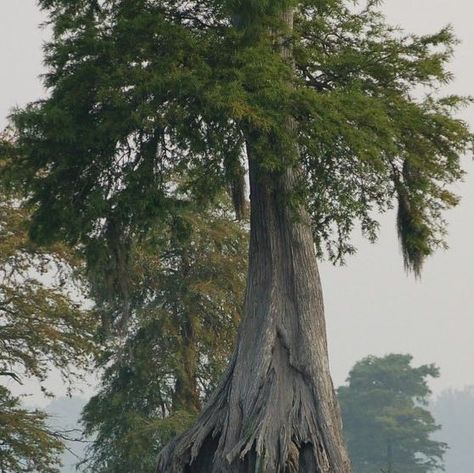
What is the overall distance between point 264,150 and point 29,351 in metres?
14.6

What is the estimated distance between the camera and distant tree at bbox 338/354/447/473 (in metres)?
95.8

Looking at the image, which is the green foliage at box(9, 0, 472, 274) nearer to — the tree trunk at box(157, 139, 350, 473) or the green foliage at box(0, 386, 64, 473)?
the tree trunk at box(157, 139, 350, 473)

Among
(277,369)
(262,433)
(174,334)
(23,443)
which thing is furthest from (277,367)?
(174,334)

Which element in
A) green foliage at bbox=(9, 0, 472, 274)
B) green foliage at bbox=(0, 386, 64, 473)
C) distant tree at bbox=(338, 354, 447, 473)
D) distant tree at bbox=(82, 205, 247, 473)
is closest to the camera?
green foliage at bbox=(9, 0, 472, 274)

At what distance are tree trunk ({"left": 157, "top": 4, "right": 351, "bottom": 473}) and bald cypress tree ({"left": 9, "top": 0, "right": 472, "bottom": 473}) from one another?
0.02 meters

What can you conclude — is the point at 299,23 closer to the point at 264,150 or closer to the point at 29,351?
the point at 264,150

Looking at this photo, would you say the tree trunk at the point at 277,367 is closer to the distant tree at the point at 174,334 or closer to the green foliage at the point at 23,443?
the green foliage at the point at 23,443

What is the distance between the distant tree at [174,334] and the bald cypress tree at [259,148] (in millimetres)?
13801

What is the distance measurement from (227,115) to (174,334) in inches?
693

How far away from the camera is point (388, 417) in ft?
318

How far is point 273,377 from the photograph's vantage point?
2062 centimetres

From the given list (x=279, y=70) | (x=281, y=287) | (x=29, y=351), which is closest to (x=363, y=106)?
(x=279, y=70)

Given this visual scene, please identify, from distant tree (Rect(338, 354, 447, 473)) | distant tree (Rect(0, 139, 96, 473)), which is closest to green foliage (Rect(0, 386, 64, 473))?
distant tree (Rect(0, 139, 96, 473))

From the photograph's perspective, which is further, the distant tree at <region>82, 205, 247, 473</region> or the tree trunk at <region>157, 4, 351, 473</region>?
the distant tree at <region>82, 205, 247, 473</region>
